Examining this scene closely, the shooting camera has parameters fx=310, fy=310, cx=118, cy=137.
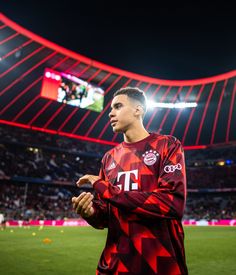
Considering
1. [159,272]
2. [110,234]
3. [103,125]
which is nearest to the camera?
[159,272]

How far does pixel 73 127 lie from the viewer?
155 ft

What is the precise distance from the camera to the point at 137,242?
2.27 metres

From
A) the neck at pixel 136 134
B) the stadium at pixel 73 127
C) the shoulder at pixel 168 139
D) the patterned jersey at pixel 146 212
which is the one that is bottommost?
the patterned jersey at pixel 146 212

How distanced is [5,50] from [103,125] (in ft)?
70.7

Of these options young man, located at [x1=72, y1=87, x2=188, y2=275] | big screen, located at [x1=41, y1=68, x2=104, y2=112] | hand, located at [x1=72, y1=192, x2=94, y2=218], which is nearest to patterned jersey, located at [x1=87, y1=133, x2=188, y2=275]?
young man, located at [x1=72, y1=87, x2=188, y2=275]

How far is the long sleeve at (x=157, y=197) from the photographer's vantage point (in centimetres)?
210

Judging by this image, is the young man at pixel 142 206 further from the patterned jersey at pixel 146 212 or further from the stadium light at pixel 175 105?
the stadium light at pixel 175 105

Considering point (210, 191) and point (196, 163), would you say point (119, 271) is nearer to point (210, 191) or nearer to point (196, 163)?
point (210, 191)

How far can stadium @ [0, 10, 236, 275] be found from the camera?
1273 inches

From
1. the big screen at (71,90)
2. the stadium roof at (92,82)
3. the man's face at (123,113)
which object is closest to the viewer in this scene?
the man's face at (123,113)

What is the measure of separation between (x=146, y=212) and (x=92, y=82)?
39.2 m

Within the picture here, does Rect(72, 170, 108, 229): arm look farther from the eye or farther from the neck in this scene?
the eye

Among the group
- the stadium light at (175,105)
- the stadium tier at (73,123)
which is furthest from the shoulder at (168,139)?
the stadium light at (175,105)

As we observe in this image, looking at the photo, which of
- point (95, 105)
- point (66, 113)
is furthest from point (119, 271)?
point (66, 113)
